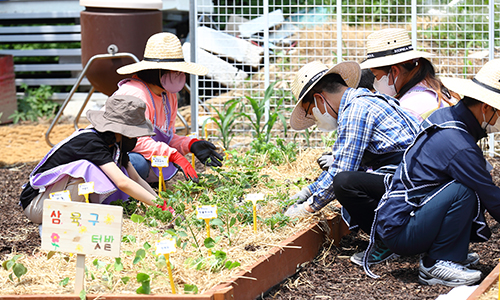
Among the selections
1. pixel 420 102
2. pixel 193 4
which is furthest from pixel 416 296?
pixel 193 4

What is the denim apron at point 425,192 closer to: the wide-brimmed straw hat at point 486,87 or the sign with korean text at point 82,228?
the wide-brimmed straw hat at point 486,87

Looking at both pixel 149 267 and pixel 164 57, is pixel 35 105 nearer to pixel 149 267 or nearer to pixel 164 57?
pixel 164 57

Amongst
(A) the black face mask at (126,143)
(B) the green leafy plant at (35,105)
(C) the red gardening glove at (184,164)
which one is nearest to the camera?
(A) the black face mask at (126,143)

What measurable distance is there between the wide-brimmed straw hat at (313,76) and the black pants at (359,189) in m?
0.47

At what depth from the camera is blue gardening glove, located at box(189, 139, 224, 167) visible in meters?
3.58

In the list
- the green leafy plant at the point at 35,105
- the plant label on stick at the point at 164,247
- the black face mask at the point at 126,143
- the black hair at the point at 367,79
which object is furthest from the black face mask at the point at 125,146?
the green leafy plant at the point at 35,105

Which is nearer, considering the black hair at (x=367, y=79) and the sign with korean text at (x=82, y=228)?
the sign with korean text at (x=82, y=228)

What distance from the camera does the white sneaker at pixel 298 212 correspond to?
2918 millimetres

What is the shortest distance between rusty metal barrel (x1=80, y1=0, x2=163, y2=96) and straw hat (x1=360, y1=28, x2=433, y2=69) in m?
2.51

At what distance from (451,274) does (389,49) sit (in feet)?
4.63

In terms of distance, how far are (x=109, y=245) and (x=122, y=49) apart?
11.1 feet

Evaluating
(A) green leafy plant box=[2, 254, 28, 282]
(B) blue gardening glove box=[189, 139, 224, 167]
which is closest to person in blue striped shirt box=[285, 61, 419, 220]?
(B) blue gardening glove box=[189, 139, 224, 167]

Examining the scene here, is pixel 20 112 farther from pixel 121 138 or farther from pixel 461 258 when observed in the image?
pixel 461 258

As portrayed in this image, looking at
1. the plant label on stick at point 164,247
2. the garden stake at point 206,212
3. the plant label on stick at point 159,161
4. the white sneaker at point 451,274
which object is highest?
the plant label on stick at point 159,161
